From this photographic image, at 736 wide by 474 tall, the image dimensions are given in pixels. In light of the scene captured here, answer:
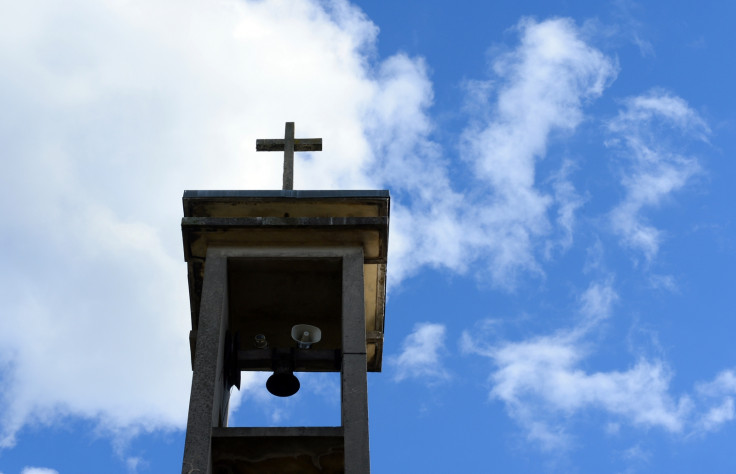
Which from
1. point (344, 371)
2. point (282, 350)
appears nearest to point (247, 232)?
point (282, 350)

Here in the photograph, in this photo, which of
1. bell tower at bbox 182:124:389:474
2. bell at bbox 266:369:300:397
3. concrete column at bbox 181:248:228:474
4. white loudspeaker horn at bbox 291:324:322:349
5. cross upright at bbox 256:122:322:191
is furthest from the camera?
cross upright at bbox 256:122:322:191

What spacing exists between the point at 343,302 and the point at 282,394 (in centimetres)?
142

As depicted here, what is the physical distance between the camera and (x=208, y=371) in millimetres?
13398

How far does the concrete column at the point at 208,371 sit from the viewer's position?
40.6ft

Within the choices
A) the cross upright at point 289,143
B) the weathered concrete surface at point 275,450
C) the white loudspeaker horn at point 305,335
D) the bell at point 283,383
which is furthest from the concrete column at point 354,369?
the cross upright at point 289,143

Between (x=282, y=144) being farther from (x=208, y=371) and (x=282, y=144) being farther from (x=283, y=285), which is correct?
(x=208, y=371)

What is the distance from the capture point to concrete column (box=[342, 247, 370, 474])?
1241cm

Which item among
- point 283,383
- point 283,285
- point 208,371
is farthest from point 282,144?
point 208,371

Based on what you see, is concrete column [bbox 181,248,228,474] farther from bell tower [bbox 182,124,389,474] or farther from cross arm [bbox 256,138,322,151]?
cross arm [bbox 256,138,322,151]

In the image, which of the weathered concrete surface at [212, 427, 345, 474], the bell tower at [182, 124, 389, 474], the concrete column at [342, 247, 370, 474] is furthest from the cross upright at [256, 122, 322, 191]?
the weathered concrete surface at [212, 427, 345, 474]

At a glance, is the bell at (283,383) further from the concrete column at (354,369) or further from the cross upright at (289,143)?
the cross upright at (289,143)

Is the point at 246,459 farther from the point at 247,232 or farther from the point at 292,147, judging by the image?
the point at 292,147

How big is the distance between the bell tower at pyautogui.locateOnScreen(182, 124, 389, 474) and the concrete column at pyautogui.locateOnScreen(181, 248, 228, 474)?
0.01 meters

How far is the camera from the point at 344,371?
44.1 feet
